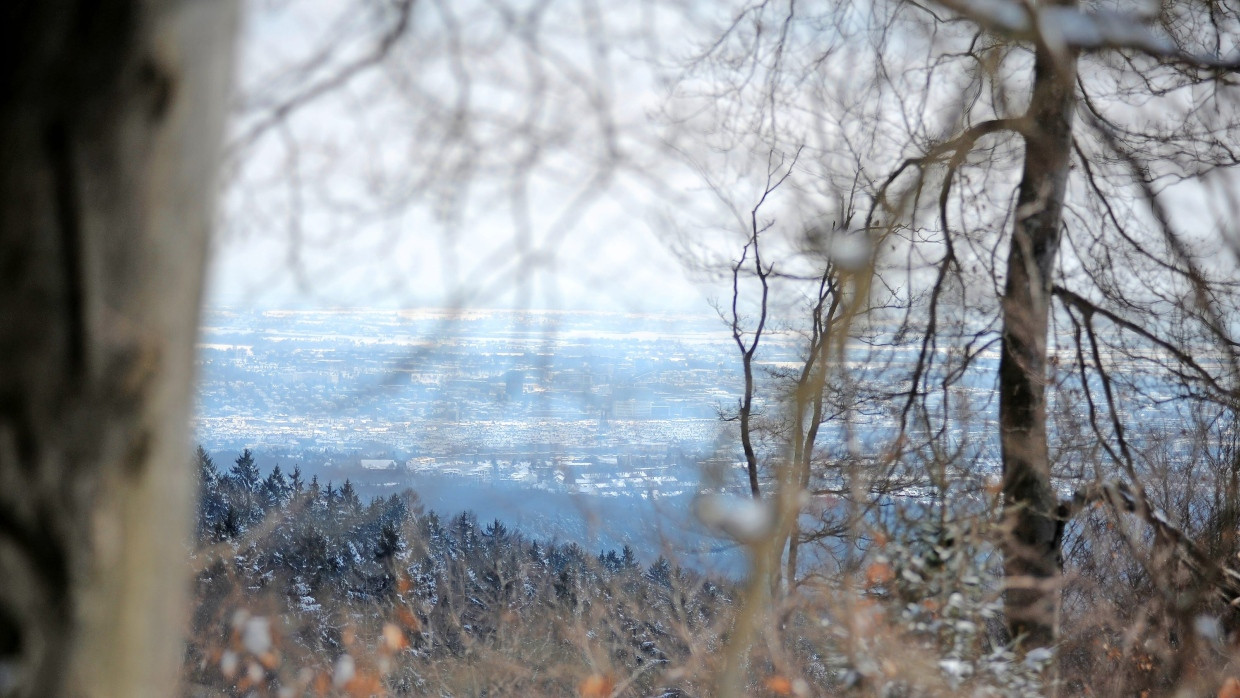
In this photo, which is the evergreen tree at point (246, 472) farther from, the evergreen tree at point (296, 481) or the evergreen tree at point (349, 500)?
the evergreen tree at point (349, 500)

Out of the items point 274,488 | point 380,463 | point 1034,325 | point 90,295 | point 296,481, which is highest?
point 1034,325

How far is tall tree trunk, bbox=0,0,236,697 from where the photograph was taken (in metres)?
0.72

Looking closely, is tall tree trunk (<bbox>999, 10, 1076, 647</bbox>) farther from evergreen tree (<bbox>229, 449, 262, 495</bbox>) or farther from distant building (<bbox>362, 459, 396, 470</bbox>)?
evergreen tree (<bbox>229, 449, 262, 495</bbox>)

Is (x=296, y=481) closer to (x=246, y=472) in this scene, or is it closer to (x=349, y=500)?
(x=349, y=500)

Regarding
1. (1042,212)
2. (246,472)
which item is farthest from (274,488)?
(1042,212)

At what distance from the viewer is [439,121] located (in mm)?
2525

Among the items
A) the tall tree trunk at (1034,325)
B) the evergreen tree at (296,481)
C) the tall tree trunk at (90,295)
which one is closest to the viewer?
the tall tree trunk at (90,295)

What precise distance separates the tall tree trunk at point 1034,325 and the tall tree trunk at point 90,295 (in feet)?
10.5

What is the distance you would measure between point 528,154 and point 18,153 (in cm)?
193

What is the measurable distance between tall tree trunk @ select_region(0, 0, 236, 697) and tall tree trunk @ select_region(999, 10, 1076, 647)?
3193 millimetres

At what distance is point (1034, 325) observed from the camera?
357cm

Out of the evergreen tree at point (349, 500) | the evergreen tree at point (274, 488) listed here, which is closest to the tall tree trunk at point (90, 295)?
the evergreen tree at point (349, 500)

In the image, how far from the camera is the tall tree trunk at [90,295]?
719 mm

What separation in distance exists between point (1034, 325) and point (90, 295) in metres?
3.59
